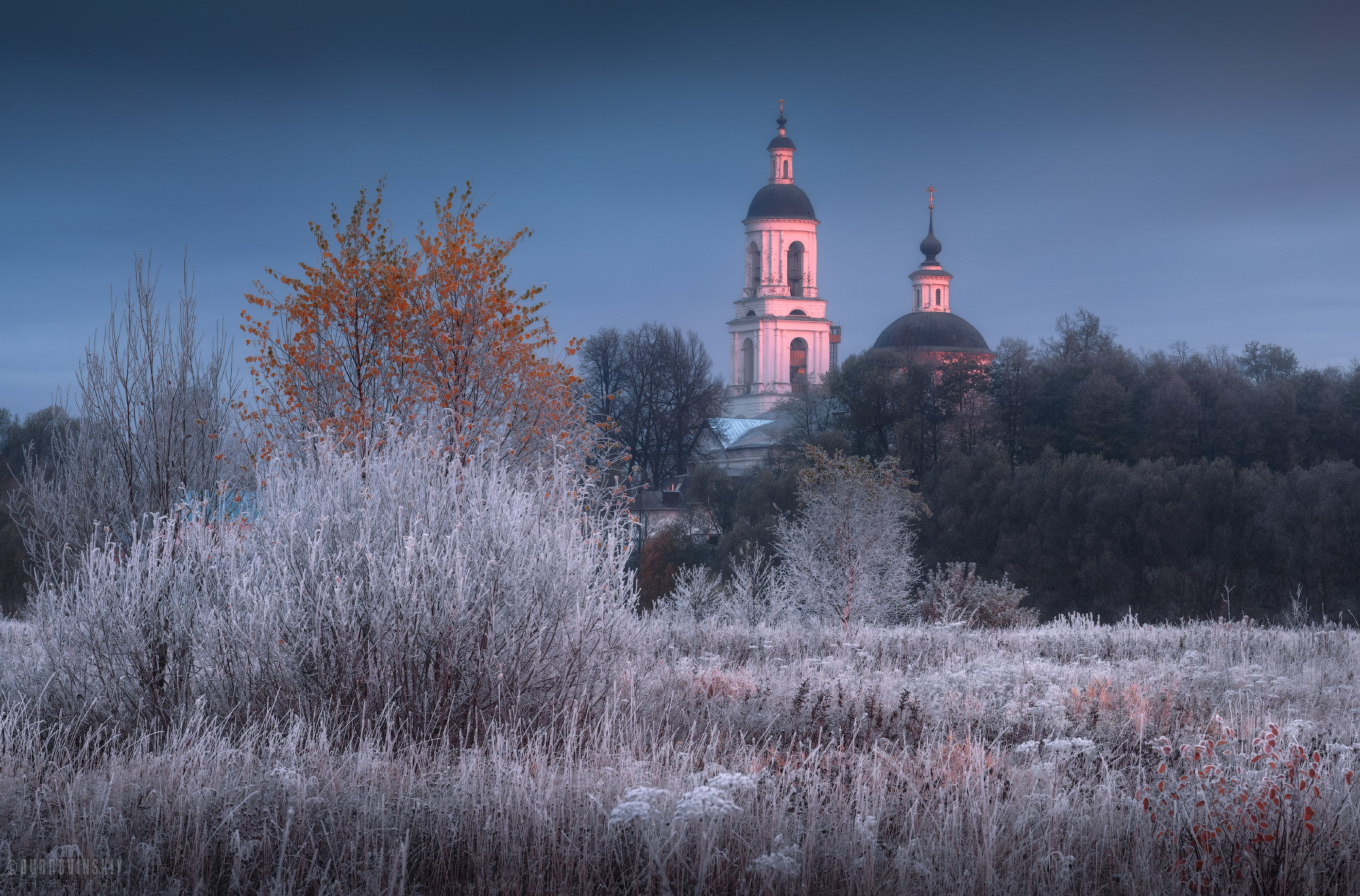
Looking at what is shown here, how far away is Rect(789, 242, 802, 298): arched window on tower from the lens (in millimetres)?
85188

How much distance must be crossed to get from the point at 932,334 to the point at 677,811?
259ft

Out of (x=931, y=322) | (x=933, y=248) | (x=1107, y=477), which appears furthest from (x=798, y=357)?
(x=1107, y=477)

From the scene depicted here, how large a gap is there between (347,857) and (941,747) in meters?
2.97

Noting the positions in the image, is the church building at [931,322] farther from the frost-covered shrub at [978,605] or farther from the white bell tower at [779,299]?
the frost-covered shrub at [978,605]

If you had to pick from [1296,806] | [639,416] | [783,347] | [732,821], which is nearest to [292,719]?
[732,821]

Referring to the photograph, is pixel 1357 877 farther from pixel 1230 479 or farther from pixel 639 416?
pixel 639 416

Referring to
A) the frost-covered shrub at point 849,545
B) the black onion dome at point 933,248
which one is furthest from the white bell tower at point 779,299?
the frost-covered shrub at point 849,545

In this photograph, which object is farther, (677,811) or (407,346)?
(407,346)

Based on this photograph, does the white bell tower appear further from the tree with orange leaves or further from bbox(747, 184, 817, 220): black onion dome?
the tree with orange leaves

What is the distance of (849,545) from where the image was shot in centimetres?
2695

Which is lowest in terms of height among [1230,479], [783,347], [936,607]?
[936,607]

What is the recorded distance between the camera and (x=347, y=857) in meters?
4.37

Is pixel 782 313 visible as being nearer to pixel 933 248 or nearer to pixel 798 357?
pixel 798 357

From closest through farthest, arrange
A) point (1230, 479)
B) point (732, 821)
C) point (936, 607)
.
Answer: point (732, 821) < point (936, 607) < point (1230, 479)
